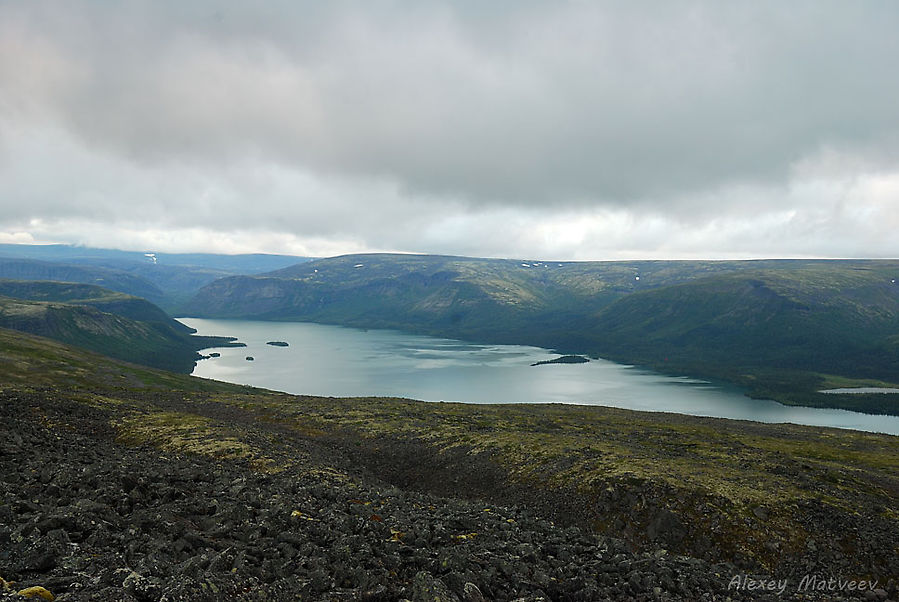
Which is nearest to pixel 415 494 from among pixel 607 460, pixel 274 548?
pixel 274 548

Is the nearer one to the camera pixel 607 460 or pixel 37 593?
pixel 37 593

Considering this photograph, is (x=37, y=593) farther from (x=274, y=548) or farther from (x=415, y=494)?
(x=415, y=494)

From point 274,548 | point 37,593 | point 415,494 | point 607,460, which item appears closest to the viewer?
point 37,593

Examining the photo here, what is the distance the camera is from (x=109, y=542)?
17.2 m

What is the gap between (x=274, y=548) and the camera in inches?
731

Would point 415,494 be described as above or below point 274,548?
below

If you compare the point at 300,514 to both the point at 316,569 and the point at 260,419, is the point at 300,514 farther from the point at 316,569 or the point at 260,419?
the point at 260,419

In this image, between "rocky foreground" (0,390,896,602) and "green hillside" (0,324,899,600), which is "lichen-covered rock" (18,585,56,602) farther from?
"green hillside" (0,324,899,600)

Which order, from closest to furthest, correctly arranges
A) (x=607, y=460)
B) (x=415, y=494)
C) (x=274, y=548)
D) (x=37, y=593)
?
(x=37, y=593), (x=274, y=548), (x=415, y=494), (x=607, y=460)

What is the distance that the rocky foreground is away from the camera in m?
15.1

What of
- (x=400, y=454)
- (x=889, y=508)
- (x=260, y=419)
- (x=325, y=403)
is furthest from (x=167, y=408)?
(x=889, y=508)

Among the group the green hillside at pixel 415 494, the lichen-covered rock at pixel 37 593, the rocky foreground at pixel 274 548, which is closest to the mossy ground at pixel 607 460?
the green hillside at pixel 415 494

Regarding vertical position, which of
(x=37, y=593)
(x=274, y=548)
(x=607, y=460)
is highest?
(x=37, y=593)

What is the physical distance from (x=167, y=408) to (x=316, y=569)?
208 feet
